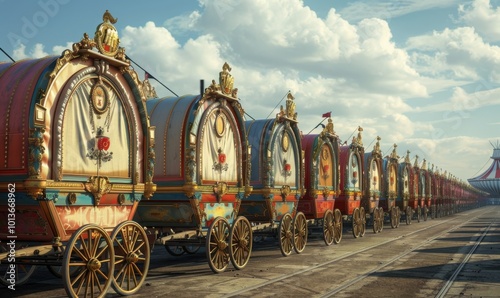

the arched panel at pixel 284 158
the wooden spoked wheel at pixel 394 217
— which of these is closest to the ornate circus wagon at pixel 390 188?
the wooden spoked wheel at pixel 394 217

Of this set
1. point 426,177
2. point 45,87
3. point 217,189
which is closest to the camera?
point 45,87

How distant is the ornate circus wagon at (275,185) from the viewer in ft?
51.1

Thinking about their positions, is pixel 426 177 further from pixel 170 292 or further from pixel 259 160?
pixel 170 292

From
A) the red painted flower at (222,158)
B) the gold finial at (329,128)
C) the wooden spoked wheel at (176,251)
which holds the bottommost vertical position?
the wooden spoked wheel at (176,251)

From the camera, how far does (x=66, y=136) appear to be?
834 cm

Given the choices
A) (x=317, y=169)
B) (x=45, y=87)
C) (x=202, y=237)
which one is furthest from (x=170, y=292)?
(x=317, y=169)

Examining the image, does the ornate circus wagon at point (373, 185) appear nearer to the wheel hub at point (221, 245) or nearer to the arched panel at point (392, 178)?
the arched panel at point (392, 178)

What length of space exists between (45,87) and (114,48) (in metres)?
1.73

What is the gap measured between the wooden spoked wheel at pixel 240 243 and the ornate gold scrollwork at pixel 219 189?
0.69m

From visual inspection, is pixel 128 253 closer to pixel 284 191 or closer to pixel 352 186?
pixel 284 191

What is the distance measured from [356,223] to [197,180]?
1275 centimetres

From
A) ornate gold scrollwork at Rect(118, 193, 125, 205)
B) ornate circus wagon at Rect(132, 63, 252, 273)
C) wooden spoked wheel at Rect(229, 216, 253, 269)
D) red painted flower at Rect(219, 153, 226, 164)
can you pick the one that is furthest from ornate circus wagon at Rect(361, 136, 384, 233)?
ornate gold scrollwork at Rect(118, 193, 125, 205)

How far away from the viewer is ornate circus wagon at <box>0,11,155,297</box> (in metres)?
7.81

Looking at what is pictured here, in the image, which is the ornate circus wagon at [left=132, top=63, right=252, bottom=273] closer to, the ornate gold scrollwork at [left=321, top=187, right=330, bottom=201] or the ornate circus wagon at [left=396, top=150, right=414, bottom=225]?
the ornate gold scrollwork at [left=321, top=187, right=330, bottom=201]
